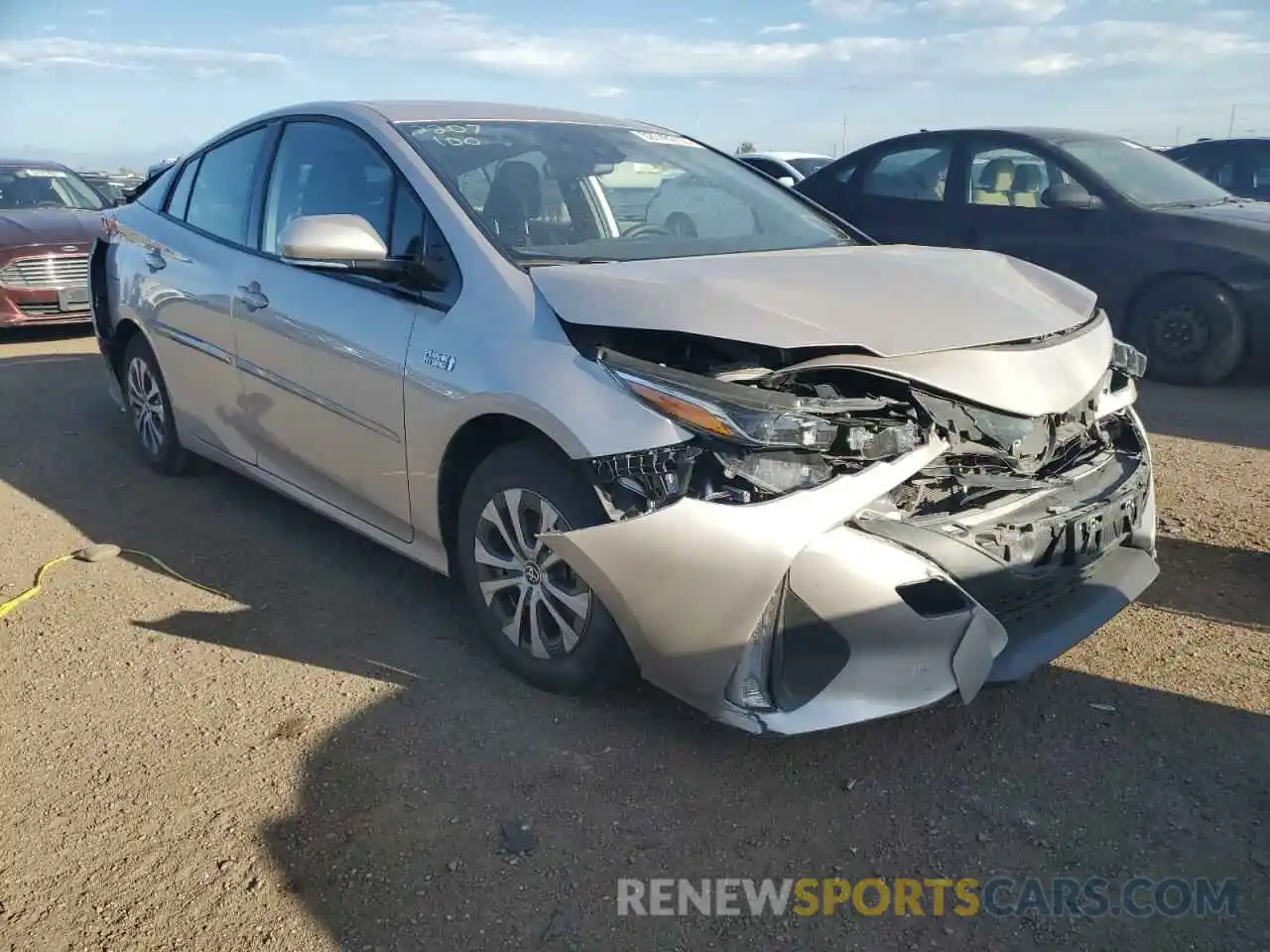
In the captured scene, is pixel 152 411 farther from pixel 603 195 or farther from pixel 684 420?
pixel 684 420

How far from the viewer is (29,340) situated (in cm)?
977

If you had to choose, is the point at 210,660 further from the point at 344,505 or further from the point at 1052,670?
the point at 1052,670

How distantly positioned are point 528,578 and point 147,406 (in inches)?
121

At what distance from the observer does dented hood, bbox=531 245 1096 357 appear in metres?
2.93

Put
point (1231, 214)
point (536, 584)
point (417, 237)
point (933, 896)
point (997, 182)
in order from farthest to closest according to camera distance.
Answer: point (997, 182)
point (1231, 214)
point (417, 237)
point (536, 584)
point (933, 896)

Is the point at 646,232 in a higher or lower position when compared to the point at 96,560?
higher

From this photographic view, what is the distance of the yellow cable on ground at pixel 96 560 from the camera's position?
4.21 m

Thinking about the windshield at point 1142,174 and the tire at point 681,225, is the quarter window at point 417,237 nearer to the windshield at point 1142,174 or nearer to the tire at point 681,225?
the tire at point 681,225

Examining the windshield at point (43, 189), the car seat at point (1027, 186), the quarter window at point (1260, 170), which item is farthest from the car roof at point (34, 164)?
the quarter window at point (1260, 170)

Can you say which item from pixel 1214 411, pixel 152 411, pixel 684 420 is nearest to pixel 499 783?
pixel 684 420

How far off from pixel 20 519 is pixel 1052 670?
4.32m

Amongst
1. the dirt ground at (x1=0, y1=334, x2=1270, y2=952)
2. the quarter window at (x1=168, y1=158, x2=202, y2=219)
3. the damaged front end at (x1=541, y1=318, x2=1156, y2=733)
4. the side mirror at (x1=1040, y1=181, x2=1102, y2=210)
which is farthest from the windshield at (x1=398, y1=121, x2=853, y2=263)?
the side mirror at (x1=1040, y1=181, x2=1102, y2=210)

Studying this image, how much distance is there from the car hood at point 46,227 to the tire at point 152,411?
4.55 metres

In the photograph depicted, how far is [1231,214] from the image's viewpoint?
24.6 feet
